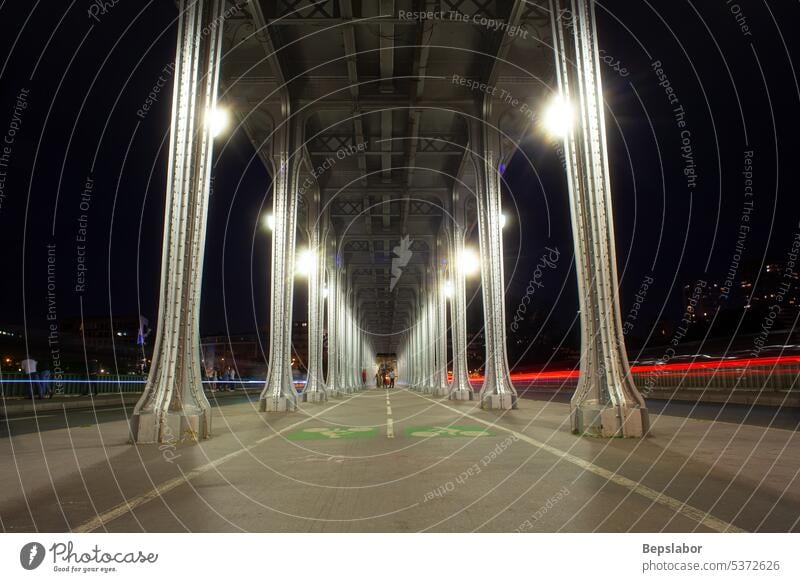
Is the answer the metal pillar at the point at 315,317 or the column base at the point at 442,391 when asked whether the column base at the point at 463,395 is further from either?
the column base at the point at 442,391

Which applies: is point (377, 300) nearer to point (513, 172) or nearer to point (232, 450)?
point (513, 172)

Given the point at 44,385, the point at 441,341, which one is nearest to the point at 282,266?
the point at 44,385

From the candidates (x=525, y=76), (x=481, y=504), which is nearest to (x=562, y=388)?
(x=525, y=76)

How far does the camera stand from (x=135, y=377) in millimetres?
41594

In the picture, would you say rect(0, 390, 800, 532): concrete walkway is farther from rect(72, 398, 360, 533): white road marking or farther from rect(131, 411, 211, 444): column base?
rect(131, 411, 211, 444): column base

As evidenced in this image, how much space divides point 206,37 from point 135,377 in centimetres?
3571

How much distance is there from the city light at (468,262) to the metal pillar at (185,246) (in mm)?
18528

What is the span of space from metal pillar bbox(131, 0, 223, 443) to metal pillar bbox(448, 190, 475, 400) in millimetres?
17397

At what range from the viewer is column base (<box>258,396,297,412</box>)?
61.2 feet

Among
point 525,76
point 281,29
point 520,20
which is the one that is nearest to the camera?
point 520,20

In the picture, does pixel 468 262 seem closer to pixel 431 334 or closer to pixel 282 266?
pixel 431 334

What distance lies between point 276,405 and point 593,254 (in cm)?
1203

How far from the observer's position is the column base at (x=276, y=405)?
61.2 ft

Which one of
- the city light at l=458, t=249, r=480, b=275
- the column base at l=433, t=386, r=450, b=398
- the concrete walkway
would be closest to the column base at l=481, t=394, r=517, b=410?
the concrete walkway
